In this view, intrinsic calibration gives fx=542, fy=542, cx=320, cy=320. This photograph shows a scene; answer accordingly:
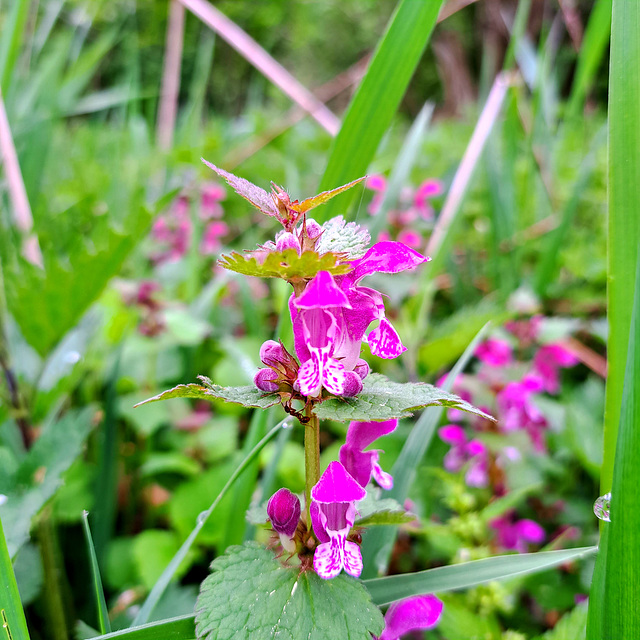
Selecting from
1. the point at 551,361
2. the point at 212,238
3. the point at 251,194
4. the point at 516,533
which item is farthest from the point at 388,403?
the point at 212,238

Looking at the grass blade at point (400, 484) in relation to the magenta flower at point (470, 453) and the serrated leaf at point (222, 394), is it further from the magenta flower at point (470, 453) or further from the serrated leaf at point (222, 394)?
the magenta flower at point (470, 453)

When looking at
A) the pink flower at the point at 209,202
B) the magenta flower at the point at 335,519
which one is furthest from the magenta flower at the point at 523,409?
the pink flower at the point at 209,202

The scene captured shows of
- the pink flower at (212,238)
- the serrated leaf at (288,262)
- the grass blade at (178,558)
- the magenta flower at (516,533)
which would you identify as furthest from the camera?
the pink flower at (212,238)

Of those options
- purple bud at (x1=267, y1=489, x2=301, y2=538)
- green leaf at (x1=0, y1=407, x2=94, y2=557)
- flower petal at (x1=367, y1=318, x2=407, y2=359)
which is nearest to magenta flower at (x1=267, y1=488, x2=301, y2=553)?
purple bud at (x1=267, y1=489, x2=301, y2=538)

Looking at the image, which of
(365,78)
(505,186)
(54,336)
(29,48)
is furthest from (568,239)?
(29,48)

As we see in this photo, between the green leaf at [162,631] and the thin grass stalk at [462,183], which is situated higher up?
the thin grass stalk at [462,183]

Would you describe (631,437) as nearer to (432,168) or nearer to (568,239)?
(568,239)

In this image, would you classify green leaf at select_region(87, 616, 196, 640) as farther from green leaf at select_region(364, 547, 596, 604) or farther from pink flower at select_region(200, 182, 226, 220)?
pink flower at select_region(200, 182, 226, 220)
